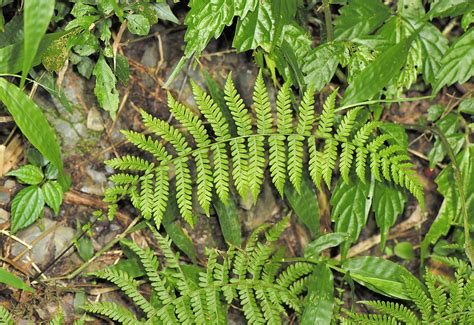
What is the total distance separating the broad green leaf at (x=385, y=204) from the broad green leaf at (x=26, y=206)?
52.5 inches

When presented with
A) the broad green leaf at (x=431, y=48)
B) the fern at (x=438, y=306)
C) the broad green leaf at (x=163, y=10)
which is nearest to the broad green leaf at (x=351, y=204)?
the fern at (x=438, y=306)

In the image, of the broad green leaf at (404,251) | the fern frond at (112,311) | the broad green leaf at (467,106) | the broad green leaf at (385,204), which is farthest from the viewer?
the broad green leaf at (404,251)

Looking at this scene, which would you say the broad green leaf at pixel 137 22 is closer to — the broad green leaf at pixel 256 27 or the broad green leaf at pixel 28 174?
the broad green leaf at pixel 256 27

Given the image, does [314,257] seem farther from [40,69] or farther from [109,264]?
[40,69]

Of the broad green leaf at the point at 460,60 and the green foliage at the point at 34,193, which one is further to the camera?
the broad green leaf at the point at 460,60

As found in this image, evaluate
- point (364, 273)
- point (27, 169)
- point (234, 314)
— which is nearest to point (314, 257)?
point (364, 273)

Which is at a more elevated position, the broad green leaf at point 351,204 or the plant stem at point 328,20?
the plant stem at point 328,20

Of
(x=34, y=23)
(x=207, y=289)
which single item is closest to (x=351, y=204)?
(x=207, y=289)

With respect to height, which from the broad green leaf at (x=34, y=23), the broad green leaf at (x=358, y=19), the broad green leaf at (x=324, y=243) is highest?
the broad green leaf at (x=34, y=23)

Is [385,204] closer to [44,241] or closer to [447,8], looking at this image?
[447,8]

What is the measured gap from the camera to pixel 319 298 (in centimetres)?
258

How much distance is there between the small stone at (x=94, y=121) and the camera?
276 centimetres

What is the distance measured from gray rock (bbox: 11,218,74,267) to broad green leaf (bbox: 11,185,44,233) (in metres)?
0.12

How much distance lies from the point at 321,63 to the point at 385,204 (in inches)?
25.3
